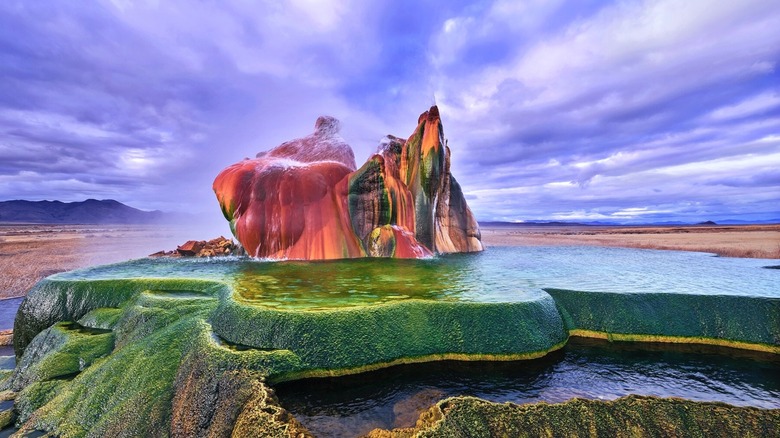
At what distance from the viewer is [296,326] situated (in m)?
11.3

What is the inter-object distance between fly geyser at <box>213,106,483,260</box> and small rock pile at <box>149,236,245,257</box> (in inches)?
89.5

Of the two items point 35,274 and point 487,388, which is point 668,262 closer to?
point 487,388

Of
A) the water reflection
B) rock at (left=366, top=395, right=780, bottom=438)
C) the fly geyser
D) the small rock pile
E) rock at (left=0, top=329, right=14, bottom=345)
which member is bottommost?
rock at (left=0, top=329, right=14, bottom=345)

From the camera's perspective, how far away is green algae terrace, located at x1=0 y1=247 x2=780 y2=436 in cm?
1065

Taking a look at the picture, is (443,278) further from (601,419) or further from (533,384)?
(601,419)

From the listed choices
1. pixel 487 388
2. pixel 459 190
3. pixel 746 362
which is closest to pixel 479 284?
pixel 487 388

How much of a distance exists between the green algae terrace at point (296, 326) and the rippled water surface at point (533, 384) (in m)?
0.63

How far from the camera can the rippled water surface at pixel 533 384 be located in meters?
9.10

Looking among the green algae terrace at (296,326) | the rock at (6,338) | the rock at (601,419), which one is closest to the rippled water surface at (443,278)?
the green algae terrace at (296,326)

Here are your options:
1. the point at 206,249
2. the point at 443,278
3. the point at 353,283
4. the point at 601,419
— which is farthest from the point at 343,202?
the point at 601,419

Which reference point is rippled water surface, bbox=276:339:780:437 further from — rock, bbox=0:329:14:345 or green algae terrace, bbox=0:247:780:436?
rock, bbox=0:329:14:345

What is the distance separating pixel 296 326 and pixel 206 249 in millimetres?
25506

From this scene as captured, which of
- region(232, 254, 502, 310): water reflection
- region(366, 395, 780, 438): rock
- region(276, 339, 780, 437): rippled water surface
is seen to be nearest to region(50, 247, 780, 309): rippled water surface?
region(232, 254, 502, 310): water reflection

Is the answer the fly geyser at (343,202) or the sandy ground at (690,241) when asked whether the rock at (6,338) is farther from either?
the sandy ground at (690,241)
